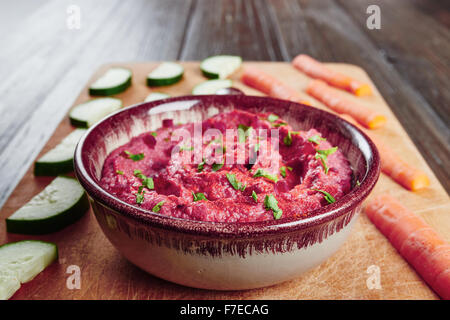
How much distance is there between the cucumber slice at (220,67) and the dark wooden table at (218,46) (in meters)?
0.70

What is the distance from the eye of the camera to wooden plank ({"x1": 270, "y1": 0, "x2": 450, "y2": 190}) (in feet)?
12.1

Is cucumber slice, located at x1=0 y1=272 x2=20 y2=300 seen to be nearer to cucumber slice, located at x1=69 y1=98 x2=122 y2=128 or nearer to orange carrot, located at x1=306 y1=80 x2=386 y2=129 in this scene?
cucumber slice, located at x1=69 y1=98 x2=122 y2=128

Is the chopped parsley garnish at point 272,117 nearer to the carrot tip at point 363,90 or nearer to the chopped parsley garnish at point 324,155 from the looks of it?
the chopped parsley garnish at point 324,155

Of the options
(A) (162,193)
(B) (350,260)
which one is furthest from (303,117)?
(A) (162,193)

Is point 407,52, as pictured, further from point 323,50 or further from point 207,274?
point 207,274

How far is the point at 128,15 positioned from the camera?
21.0ft

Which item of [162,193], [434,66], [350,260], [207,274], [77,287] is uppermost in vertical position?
[162,193]

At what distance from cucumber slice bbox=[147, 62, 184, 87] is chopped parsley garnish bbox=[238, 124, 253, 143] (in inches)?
67.1

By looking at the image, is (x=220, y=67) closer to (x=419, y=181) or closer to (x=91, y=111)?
(x=91, y=111)

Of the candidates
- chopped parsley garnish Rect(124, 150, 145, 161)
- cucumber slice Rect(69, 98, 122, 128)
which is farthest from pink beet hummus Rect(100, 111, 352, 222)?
cucumber slice Rect(69, 98, 122, 128)

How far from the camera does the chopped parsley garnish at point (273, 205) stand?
1797 mm

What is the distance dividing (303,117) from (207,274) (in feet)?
4.02

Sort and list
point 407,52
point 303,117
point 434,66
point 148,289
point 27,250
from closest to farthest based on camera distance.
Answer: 1. point 148,289
2. point 27,250
3. point 303,117
4. point 434,66
5. point 407,52

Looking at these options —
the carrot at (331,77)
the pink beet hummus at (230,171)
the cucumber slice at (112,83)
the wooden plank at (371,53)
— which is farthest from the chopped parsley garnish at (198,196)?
the carrot at (331,77)
